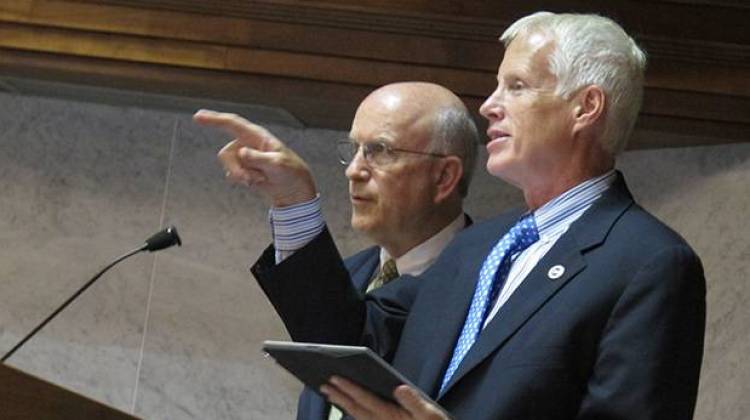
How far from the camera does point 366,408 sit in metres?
2.88

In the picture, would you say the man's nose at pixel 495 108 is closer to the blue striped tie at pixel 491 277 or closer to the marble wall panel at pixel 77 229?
the blue striped tie at pixel 491 277

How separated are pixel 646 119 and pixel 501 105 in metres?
2.08

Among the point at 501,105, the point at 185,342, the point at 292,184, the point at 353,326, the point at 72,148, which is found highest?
the point at 501,105

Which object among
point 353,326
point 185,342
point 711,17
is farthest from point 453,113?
point 185,342

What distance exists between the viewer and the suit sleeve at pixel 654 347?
2877mm

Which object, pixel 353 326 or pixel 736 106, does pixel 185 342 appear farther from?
pixel 353 326

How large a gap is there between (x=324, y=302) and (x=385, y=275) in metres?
0.66

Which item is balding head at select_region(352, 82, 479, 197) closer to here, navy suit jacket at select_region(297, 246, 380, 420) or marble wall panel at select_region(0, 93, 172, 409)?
navy suit jacket at select_region(297, 246, 380, 420)

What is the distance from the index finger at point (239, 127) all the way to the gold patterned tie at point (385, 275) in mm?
851

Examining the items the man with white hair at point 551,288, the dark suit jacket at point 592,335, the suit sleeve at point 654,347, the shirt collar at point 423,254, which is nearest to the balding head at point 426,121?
the shirt collar at point 423,254

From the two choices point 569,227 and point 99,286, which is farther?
point 99,286

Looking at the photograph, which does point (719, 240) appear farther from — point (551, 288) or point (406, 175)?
point (551, 288)

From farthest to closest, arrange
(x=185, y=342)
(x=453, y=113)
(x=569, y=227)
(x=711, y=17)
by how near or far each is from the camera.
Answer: (x=185, y=342), (x=711, y=17), (x=453, y=113), (x=569, y=227)

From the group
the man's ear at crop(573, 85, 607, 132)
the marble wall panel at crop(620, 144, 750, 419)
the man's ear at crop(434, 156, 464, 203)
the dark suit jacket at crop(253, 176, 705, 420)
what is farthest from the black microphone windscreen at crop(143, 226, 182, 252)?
the marble wall panel at crop(620, 144, 750, 419)
